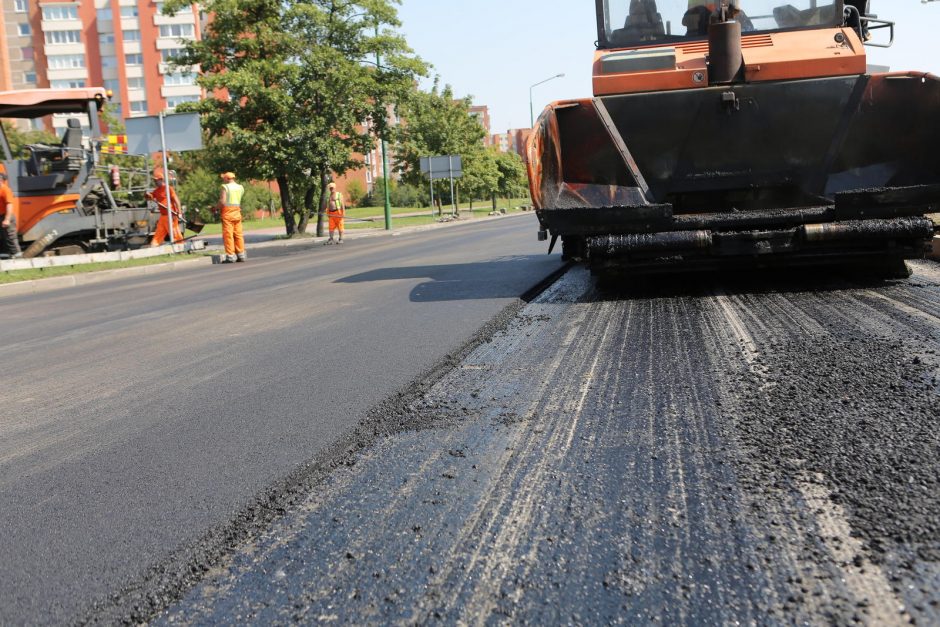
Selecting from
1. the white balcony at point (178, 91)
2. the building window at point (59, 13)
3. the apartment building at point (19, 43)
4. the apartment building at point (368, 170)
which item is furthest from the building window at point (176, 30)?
the apartment building at point (368, 170)

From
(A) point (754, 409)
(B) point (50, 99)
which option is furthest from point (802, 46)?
(B) point (50, 99)

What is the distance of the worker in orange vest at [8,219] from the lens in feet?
47.8

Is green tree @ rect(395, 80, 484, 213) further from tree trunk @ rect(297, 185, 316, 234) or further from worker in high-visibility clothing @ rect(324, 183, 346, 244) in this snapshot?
worker in high-visibility clothing @ rect(324, 183, 346, 244)

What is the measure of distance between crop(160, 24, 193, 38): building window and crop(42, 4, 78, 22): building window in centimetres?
959

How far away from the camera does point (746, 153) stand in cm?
738

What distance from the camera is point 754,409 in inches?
141

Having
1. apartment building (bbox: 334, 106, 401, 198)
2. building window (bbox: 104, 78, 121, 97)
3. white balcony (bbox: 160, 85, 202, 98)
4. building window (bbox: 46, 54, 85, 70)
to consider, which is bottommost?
apartment building (bbox: 334, 106, 401, 198)

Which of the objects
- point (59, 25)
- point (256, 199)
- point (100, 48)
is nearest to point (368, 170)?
point (256, 199)

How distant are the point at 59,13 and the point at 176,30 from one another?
1284 cm

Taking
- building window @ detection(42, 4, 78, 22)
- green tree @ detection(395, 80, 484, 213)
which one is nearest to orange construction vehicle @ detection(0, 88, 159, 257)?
green tree @ detection(395, 80, 484, 213)

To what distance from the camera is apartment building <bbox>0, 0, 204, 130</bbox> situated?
76250mm

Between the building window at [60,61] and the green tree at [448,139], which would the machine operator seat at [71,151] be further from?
the building window at [60,61]

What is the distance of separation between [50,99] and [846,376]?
51.3 ft

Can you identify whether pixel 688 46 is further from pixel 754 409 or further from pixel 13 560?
pixel 13 560
